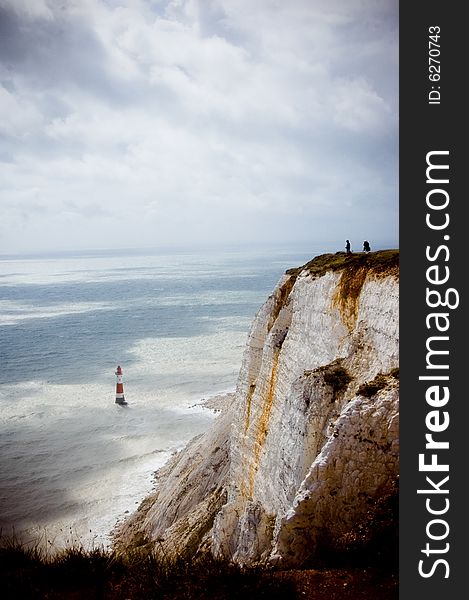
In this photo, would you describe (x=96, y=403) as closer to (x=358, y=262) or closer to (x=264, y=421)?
(x=264, y=421)

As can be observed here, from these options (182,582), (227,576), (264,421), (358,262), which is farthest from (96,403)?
(227,576)

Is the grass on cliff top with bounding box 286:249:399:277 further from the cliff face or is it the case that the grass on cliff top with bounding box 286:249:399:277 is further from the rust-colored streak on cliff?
the rust-colored streak on cliff

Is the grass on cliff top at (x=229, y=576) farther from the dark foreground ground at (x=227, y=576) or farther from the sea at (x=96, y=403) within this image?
the sea at (x=96, y=403)

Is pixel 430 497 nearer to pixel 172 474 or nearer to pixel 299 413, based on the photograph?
pixel 299 413

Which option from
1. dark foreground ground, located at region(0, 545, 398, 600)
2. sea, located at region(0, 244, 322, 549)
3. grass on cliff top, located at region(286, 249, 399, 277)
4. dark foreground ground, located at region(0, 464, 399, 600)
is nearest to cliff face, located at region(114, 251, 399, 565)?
Result: grass on cliff top, located at region(286, 249, 399, 277)

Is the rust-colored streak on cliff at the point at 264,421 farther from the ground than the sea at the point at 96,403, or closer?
farther from the ground

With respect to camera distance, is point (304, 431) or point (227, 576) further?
point (304, 431)

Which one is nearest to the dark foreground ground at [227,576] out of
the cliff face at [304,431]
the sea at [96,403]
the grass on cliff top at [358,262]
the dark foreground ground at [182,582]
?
the dark foreground ground at [182,582]
